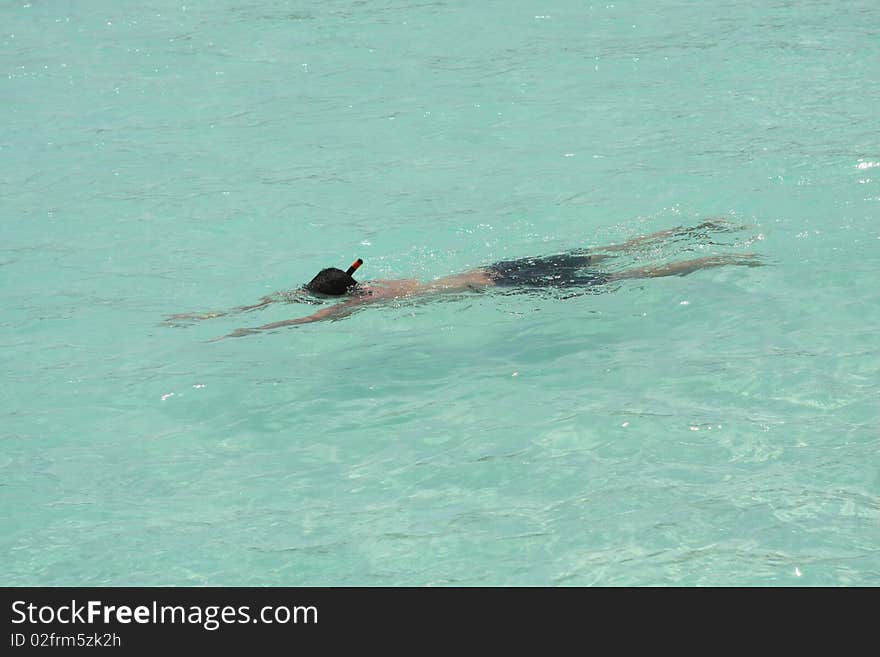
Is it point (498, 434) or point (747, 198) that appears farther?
point (747, 198)

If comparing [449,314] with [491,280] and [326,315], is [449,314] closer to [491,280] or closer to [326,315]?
[491,280]

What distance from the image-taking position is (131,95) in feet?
44.9

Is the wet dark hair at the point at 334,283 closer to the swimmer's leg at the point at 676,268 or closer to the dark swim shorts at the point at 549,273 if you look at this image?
the dark swim shorts at the point at 549,273

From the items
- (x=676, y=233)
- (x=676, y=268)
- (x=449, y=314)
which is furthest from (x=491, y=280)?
(x=676, y=233)

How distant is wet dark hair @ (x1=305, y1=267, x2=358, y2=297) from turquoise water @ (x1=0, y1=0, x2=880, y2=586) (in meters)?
0.34

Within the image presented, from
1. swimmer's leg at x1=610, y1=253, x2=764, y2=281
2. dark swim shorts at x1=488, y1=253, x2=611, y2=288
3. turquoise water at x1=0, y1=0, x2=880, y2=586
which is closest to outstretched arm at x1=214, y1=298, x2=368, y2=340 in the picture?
turquoise water at x1=0, y1=0, x2=880, y2=586

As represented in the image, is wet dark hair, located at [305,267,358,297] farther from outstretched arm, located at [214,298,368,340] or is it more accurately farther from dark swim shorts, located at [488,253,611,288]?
dark swim shorts, located at [488,253,611,288]

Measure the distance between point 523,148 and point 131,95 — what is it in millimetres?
5134

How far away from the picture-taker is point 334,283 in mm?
7883

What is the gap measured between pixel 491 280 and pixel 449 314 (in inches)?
15.5

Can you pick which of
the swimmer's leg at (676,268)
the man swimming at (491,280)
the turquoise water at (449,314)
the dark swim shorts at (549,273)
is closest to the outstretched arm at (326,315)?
the man swimming at (491,280)

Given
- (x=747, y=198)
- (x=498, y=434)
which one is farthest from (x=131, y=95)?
(x=498, y=434)

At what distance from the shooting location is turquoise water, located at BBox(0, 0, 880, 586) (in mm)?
5656
